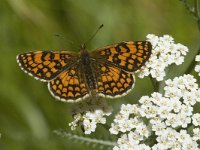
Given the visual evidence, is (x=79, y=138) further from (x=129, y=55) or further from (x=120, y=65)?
(x=129, y=55)

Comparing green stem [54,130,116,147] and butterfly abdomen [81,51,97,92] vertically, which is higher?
butterfly abdomen [81,51,97,92]

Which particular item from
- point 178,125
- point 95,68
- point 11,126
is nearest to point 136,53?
point 95,68

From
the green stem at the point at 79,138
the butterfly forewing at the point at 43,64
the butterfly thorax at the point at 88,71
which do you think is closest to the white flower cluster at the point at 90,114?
the green stem at the point at 79,138

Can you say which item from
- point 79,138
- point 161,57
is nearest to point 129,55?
point 161,57

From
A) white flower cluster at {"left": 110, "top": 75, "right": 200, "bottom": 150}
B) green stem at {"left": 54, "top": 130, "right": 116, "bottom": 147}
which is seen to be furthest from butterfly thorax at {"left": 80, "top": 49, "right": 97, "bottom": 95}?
green stem at {"left": 54, "top": 130, "right": 116, "bottom": 147}

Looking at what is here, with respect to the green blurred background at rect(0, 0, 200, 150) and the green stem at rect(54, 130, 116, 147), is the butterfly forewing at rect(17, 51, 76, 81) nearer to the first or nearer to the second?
the green stem at rect(54, 130, 116, 147)
